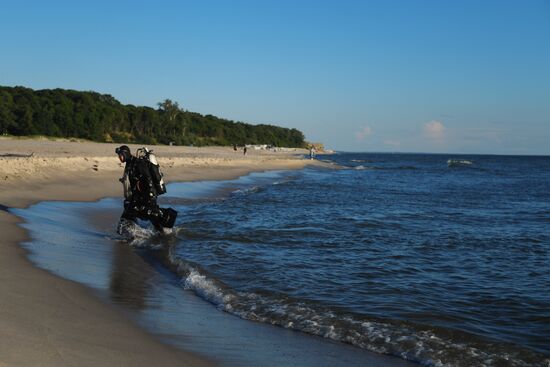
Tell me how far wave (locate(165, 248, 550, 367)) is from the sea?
2 centimetres

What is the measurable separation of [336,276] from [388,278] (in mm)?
760

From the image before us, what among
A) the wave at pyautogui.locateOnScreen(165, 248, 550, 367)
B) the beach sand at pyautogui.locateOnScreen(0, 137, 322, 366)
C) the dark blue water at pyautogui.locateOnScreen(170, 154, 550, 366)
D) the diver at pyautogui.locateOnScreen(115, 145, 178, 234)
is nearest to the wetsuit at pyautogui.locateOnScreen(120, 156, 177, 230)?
the diver at pyautogui.locateOnScreen(115, 145, 178, 234)

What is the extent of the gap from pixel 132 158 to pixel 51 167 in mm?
12002

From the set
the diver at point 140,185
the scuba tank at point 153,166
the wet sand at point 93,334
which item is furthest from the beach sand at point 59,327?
the scuba tank at point 153,166

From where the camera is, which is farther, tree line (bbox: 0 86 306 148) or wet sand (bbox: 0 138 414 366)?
tree line (bbox: 0 86 306 148)

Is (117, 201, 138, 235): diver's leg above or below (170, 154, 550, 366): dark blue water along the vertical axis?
above

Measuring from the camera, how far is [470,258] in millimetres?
9117

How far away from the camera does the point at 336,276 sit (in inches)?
295

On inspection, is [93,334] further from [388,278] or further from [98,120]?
[98,120]

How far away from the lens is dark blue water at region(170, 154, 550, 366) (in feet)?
16.7

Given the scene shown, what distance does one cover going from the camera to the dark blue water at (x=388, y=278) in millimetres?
5094

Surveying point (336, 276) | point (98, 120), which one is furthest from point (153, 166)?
point (98, 120)

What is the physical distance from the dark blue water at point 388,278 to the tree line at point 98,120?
68.3 metres

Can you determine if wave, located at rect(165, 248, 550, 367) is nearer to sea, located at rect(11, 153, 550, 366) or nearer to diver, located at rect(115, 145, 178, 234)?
sea, located at rect(11, 153, 550, 366)
